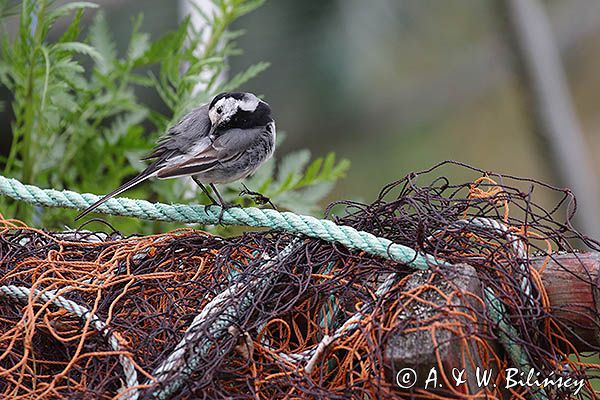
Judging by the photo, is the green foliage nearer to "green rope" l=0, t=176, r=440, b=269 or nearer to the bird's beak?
the bird's beak

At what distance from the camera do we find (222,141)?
8.95ft

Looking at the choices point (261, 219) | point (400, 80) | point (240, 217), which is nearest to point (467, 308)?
point (261, 219)

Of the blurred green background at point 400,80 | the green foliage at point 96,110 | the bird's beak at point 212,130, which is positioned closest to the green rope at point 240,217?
the bird's beak at point 212,130

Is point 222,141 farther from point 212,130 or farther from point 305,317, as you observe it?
point 305,317

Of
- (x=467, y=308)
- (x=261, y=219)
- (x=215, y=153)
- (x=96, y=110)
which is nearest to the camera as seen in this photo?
(x=467, y=308)

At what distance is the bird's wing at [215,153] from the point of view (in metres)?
2.55

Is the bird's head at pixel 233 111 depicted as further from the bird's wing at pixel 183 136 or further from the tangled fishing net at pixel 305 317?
the tangled fishing net at pixel 305 317

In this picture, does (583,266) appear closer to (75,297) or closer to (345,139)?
(75,297)

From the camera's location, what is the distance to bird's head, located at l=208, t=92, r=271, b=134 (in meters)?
2.73

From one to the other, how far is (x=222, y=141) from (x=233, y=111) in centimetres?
12

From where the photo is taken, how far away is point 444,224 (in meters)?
1.78

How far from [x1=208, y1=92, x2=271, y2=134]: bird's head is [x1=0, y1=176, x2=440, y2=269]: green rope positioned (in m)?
0.50

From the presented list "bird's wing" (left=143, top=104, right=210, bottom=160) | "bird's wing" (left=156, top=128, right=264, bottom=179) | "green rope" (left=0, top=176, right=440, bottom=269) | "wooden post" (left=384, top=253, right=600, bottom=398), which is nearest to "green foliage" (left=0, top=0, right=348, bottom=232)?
"bird's wing" (left=143, top=104, right=210, bottom=160)

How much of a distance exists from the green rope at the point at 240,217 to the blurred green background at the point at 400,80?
4310 mm
